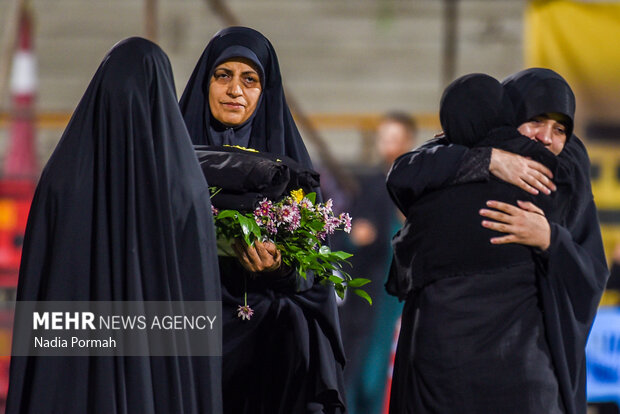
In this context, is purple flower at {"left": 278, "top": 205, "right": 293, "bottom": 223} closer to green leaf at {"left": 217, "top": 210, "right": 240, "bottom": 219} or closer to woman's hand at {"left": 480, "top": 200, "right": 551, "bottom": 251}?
green leaf at {"left": 217, "top": 210, "right": 240, "bottom": 219}

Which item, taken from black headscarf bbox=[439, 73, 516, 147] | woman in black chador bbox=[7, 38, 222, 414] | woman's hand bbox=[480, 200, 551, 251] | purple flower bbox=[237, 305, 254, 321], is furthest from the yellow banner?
woman in black chador bbox=[7, 38, 222, 414]

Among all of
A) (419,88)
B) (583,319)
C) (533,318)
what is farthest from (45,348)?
(419,88)

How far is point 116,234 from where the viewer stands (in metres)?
2.44

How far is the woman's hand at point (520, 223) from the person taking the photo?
2936 millimetres

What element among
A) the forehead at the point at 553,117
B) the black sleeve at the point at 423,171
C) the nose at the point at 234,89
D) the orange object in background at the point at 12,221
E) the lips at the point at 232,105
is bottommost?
the black sleeve at the point at 423,171

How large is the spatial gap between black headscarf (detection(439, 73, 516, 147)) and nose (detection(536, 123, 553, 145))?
0.08m

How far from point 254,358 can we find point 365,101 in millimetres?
7109

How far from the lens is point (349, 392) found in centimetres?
643

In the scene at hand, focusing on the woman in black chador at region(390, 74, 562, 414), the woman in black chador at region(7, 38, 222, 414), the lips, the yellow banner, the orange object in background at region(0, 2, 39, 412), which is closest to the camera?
the woman in black chador at region(7, 38, 222, 414)

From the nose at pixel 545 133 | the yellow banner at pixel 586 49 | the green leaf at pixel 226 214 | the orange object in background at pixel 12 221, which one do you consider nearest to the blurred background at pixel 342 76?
the orange object in background at pixel 12 221

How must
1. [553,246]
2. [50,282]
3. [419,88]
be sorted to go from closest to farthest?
1. [50,282]
2. [553,246]
3. [419,88]

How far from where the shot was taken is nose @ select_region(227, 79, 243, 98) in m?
3.14

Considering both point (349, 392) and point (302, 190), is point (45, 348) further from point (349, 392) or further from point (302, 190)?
point (349, 392)

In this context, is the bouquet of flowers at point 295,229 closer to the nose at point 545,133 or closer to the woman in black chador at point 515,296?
the woman in black chador at point 515,296
